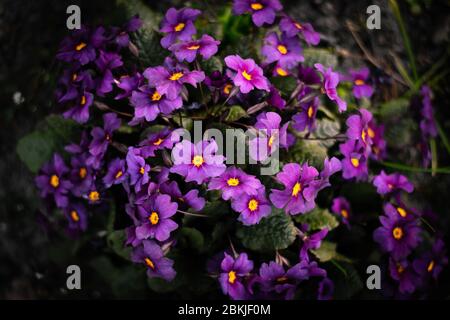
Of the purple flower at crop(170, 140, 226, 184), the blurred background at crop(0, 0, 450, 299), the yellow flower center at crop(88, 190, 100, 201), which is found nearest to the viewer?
the purple flower at crop(170, 140, 226, 184)

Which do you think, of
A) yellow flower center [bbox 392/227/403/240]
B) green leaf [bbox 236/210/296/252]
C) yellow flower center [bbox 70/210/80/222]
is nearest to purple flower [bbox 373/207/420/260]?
yellow flower center [bbox 392/227/403/240]

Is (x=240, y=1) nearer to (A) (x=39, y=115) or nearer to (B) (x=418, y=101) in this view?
(B) (x=418, y=101)

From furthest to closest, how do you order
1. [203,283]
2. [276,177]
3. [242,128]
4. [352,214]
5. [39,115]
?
1. [39,115]
2. [352,214]
3. [203,283]
4. [242,128]
5. [276,177]

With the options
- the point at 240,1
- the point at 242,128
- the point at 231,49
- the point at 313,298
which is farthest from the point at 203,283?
the point at 240,1

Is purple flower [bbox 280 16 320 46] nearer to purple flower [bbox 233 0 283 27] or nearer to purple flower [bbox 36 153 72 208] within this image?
purple flower [bbox 233 0 283 27]

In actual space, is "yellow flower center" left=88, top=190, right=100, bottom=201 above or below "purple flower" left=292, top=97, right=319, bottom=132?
below

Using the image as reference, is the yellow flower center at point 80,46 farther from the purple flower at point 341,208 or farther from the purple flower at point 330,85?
the purple flower at point 341,208

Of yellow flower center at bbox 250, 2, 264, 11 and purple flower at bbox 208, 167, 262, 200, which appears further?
yellow flower center at bbox 250, 2, 264, 11
